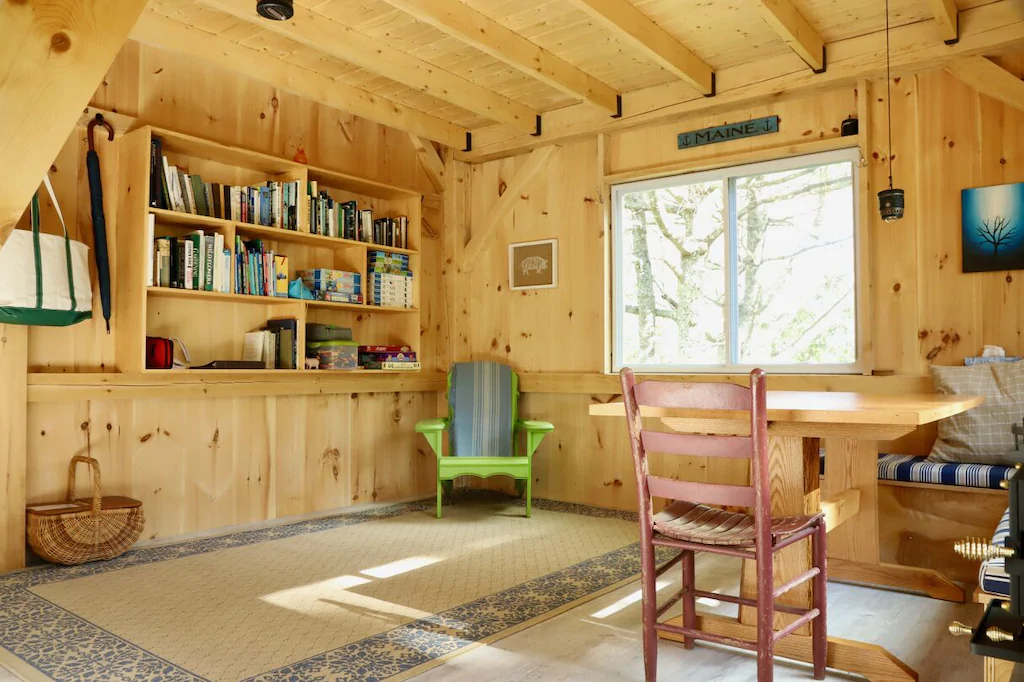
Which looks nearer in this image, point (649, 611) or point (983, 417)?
point (649, 611)

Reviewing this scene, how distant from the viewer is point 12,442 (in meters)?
3.33

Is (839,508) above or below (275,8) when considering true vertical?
below

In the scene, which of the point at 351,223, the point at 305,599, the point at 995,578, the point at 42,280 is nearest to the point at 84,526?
the point at 42,280

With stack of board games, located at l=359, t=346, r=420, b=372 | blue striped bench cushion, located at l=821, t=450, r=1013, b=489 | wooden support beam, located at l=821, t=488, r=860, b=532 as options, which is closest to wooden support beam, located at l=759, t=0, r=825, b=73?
blue striped bench cushion, located at l=821, t=450, r=1013, b=489

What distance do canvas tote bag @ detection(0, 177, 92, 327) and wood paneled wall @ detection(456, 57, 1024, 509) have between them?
269cm

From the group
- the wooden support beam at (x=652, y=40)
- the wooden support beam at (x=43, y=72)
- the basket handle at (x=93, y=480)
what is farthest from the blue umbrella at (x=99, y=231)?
the wooden support beam at (x=43, y=72)

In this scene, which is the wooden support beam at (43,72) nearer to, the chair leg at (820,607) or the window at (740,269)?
the chair leg at (820,607)

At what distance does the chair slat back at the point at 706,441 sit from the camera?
1.87 m

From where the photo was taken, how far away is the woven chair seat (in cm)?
197

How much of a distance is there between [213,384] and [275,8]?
1990 mm

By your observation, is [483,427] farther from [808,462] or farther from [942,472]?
[808,462]

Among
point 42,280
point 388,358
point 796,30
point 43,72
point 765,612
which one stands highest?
point 796,30

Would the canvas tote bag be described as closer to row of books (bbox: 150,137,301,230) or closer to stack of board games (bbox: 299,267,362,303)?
row of books (bbox: 150,137,301,230)

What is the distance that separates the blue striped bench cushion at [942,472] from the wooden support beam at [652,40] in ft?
7.25
